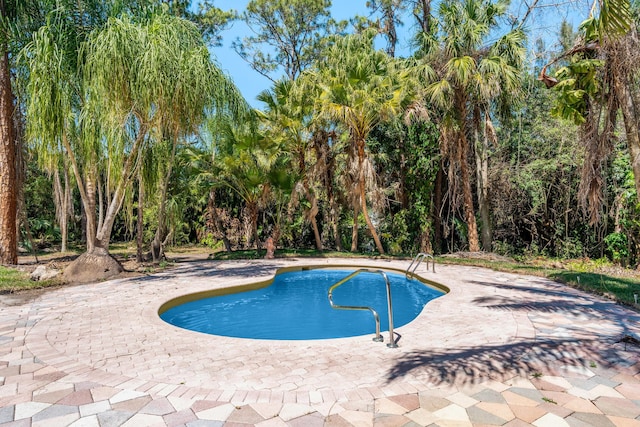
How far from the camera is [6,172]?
10617 millimetres

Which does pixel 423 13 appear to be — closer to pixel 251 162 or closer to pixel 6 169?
pixel 251 162

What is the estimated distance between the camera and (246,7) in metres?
21.5

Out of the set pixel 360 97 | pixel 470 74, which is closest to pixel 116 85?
pixel 360 97

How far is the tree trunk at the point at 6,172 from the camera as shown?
10.6 m

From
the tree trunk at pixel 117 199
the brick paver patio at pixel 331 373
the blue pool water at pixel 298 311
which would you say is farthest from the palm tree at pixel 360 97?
the brick paver patio at pixel 331 373

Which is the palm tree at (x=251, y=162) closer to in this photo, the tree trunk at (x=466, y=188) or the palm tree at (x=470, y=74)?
the palm tree at (x=470, y=74)

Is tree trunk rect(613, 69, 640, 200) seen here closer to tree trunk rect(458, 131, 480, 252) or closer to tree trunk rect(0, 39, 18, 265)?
tree trunk rect(458, 131, 480, 252)

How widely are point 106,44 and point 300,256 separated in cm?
900

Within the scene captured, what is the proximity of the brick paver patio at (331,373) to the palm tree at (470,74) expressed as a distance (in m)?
7.93

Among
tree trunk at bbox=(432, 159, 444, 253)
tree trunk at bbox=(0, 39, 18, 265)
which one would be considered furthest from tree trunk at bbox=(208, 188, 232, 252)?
tree trunk at bbox=(432, 159, 444, 253)

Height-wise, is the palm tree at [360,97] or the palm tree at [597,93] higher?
the palm tree at [360,97]

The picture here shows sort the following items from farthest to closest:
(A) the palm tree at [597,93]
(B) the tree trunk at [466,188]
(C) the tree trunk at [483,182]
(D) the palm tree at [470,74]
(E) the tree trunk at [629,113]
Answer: (C) the tree trunk at [483,182] → (B) the tree trunk at [466,188] → (D) the palm tree at [470,74] → (E) the tree trunk at [629,113] → (A) the palm tree at [597,93]

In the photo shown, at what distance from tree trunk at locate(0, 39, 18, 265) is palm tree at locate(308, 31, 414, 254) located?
28.6 feet

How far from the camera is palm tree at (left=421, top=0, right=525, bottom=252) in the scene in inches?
477
